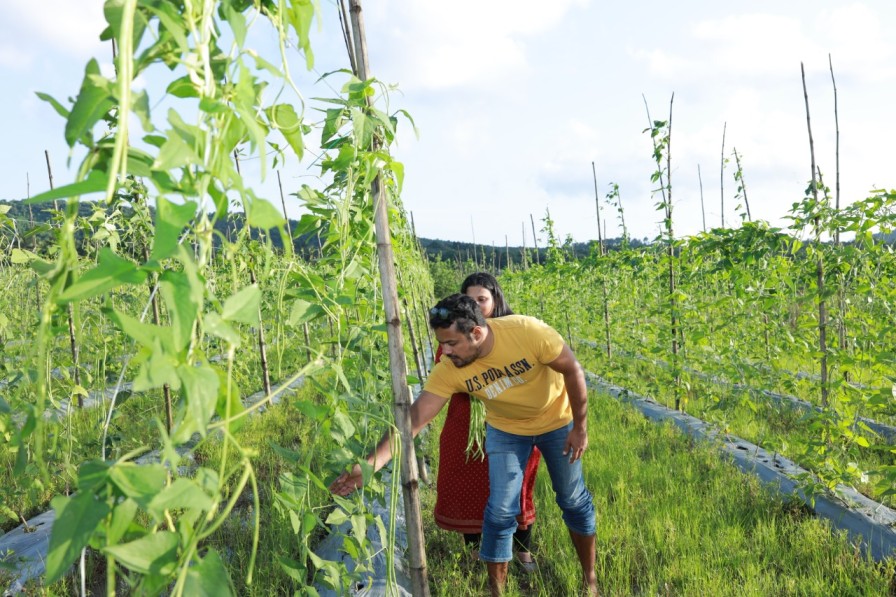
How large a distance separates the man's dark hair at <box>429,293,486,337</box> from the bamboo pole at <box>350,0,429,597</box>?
53 centimetres

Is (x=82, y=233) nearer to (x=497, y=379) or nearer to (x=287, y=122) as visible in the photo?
(x=497, y=379)

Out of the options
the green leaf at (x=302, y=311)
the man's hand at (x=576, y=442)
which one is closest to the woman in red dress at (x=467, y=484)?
the man's hand at (x=576, y=442)

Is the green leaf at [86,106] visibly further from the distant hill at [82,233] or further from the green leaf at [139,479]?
the green leaf at [139,479]

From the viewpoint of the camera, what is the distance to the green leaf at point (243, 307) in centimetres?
68

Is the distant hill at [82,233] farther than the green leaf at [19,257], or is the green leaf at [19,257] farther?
the distant hill at [82,233]

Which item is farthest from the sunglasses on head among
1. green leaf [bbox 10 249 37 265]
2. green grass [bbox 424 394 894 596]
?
green leaf [bbox 10 249 37 265]

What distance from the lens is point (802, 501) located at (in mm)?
2857

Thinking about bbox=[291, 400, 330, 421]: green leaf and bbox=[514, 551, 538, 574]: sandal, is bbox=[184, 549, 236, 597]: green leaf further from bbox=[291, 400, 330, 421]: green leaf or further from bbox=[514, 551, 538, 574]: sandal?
bbox=[514, 551, 538, 574]: sandal

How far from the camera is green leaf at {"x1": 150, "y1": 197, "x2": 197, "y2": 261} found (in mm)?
601

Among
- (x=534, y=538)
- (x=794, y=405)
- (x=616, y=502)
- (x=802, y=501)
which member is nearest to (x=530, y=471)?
(x=534, y=538)

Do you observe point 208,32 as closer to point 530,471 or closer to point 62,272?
point 62,272

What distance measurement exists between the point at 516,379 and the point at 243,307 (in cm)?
162

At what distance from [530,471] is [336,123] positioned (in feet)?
6.16

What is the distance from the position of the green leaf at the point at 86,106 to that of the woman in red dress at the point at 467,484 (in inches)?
81.6
